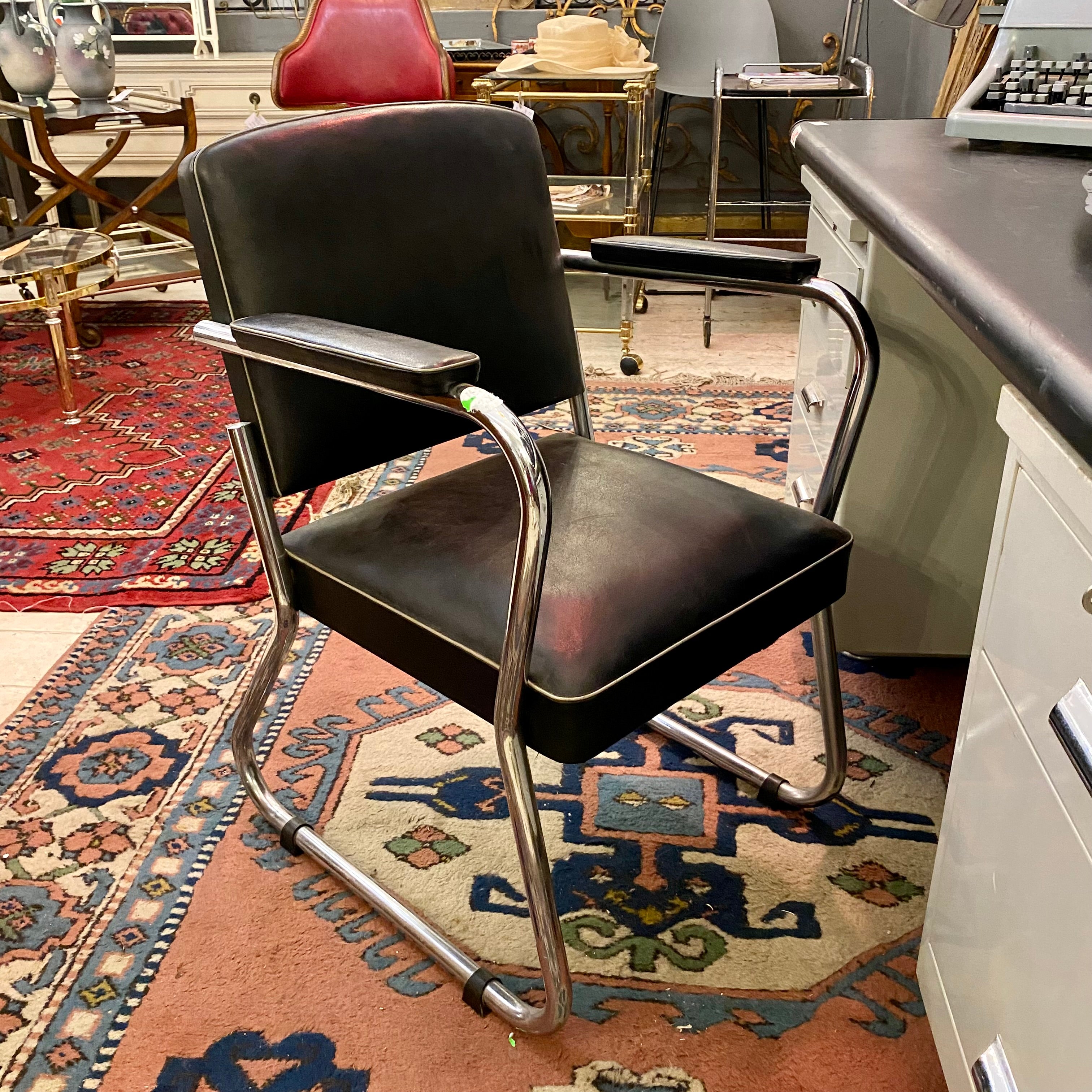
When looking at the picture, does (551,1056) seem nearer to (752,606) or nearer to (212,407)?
(752,606)

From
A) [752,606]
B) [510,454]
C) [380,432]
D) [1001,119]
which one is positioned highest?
[1001,119]

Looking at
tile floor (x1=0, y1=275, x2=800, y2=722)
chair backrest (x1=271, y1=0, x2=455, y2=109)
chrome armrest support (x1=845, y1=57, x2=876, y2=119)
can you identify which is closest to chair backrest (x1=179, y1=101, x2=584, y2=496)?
tile floor (x1=0, y1=275, x2=800, y2=722)

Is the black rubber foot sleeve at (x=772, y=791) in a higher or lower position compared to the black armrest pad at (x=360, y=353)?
lower

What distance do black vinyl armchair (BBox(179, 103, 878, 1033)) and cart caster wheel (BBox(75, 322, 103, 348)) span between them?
2.44 m

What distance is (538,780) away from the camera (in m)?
1.46

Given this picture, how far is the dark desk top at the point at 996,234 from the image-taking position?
654mm

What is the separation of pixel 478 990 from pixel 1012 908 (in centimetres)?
57

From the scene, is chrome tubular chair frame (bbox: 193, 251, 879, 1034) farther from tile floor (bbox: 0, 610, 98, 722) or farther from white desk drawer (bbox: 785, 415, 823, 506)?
tile floor (bbox: 0, 610, 98, 722)

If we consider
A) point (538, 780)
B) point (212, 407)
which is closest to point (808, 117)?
point (212, 407)

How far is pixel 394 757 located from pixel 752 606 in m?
0.69

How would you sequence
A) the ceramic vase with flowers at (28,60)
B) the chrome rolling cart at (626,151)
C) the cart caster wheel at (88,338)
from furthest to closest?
1. the cart caster wheel at (88,338)
2. the ceramic vase with flowers at (28,60)
3. the chrome rolling cart at (626,151)

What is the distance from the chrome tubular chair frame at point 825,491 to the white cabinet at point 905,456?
5.0 inches

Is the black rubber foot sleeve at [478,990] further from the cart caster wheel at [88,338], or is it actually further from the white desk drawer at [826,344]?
the cart caster wheel at [88,338]

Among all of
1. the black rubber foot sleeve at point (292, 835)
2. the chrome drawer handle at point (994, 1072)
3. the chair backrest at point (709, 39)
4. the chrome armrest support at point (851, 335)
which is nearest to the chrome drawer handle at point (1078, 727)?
the chrome drawer handle at point (994, 1072)
